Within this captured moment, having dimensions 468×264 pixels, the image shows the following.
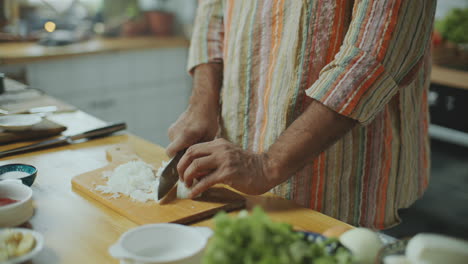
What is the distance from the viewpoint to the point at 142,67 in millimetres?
3447

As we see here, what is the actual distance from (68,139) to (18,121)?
0.56 ft

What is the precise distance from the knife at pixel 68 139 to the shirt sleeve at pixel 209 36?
0.99 feet

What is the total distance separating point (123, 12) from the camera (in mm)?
3959

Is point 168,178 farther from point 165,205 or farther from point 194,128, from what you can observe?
point 194,128

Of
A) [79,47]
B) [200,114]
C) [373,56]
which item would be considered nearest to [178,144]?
[200,114]

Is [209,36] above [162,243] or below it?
above

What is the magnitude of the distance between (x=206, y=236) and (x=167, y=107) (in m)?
3.02

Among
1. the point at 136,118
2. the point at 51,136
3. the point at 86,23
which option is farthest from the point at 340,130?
the point at 86,23

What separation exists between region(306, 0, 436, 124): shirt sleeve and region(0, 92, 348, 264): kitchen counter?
0.25 m

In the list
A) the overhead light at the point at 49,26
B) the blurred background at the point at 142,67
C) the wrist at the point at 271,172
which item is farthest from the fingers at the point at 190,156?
the overhead light at the point at 49,26

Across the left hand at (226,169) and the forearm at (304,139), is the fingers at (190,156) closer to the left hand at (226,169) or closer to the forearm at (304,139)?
the left hand at (226,169)

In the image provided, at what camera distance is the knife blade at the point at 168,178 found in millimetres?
958

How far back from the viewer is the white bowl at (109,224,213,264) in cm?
66

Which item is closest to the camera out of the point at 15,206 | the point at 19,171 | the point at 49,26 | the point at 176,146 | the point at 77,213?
the point at 15,206
